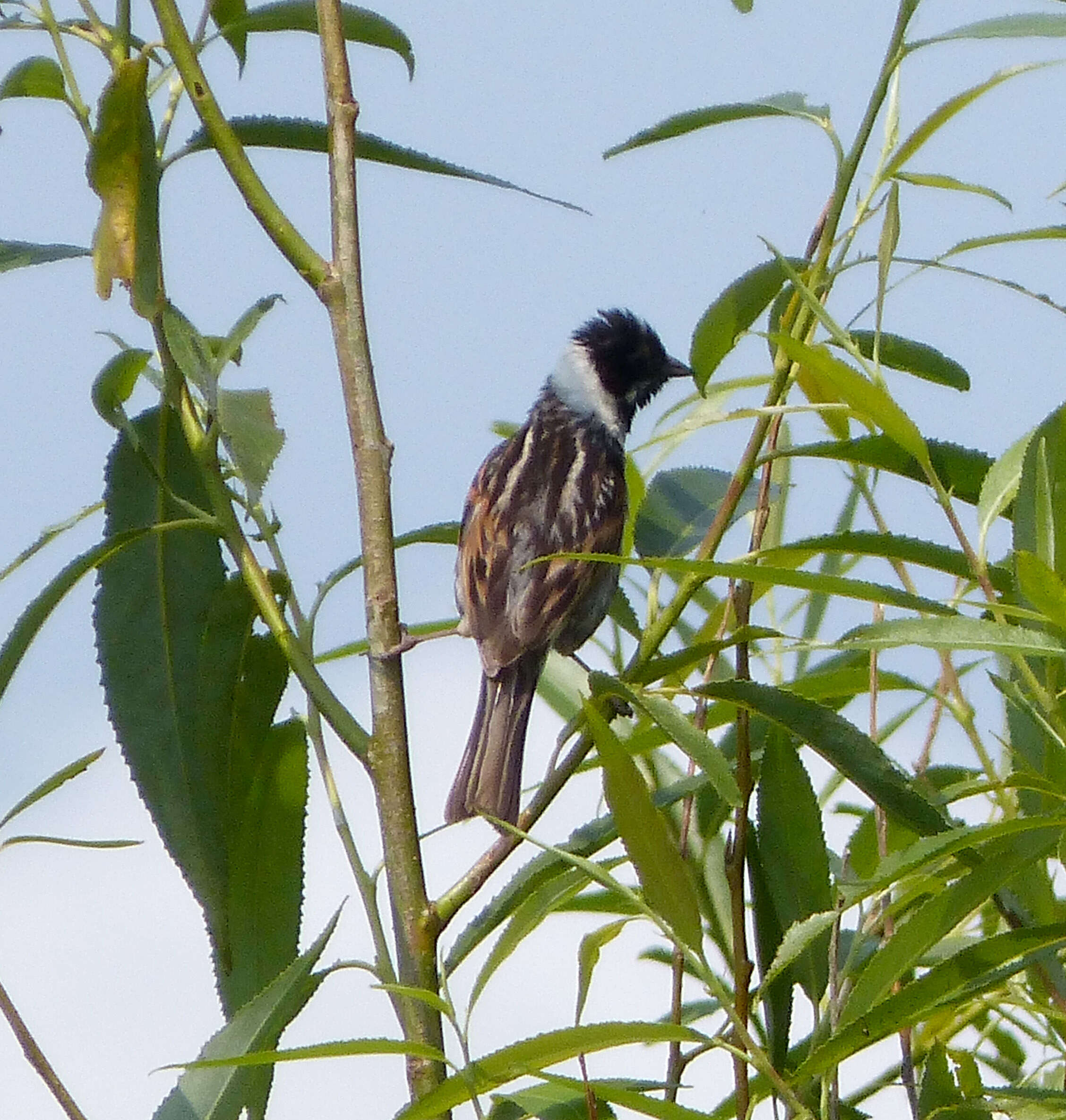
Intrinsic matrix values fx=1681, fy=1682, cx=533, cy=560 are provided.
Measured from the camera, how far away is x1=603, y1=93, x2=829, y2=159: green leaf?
2098 mm

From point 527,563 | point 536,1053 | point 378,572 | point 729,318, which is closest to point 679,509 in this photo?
point 527,563

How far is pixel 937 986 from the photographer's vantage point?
5.44ft

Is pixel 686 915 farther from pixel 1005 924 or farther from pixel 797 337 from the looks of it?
pixel 1005 924

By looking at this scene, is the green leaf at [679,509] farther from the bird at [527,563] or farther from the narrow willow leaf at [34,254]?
the narrow willow leaf at [34,254]

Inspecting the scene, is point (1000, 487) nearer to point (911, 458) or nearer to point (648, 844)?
point (911, 458)

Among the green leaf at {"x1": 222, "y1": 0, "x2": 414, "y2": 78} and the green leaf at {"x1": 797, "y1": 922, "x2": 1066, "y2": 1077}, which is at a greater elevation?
the green leaf at {"x1": 222, "y1": 0, "x2": 414, "y2": 78}

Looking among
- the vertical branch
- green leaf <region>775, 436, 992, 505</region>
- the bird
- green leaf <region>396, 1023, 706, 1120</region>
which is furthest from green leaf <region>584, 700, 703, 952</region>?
the bird

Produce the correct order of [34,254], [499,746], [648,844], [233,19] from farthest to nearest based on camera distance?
[499,746] → [233,19] → [34,254] → [648,844]

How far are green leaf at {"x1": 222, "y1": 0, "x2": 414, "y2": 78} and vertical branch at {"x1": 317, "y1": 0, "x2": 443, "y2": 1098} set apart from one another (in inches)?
18.3

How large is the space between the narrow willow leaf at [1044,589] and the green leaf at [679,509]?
90cm

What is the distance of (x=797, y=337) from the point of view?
6.15 feet

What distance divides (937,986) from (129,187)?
1.21 meters

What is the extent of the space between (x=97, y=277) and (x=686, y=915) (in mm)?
903

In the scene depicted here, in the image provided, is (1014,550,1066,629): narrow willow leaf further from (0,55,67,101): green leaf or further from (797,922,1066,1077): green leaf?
(0,55,67,101): green leaf
